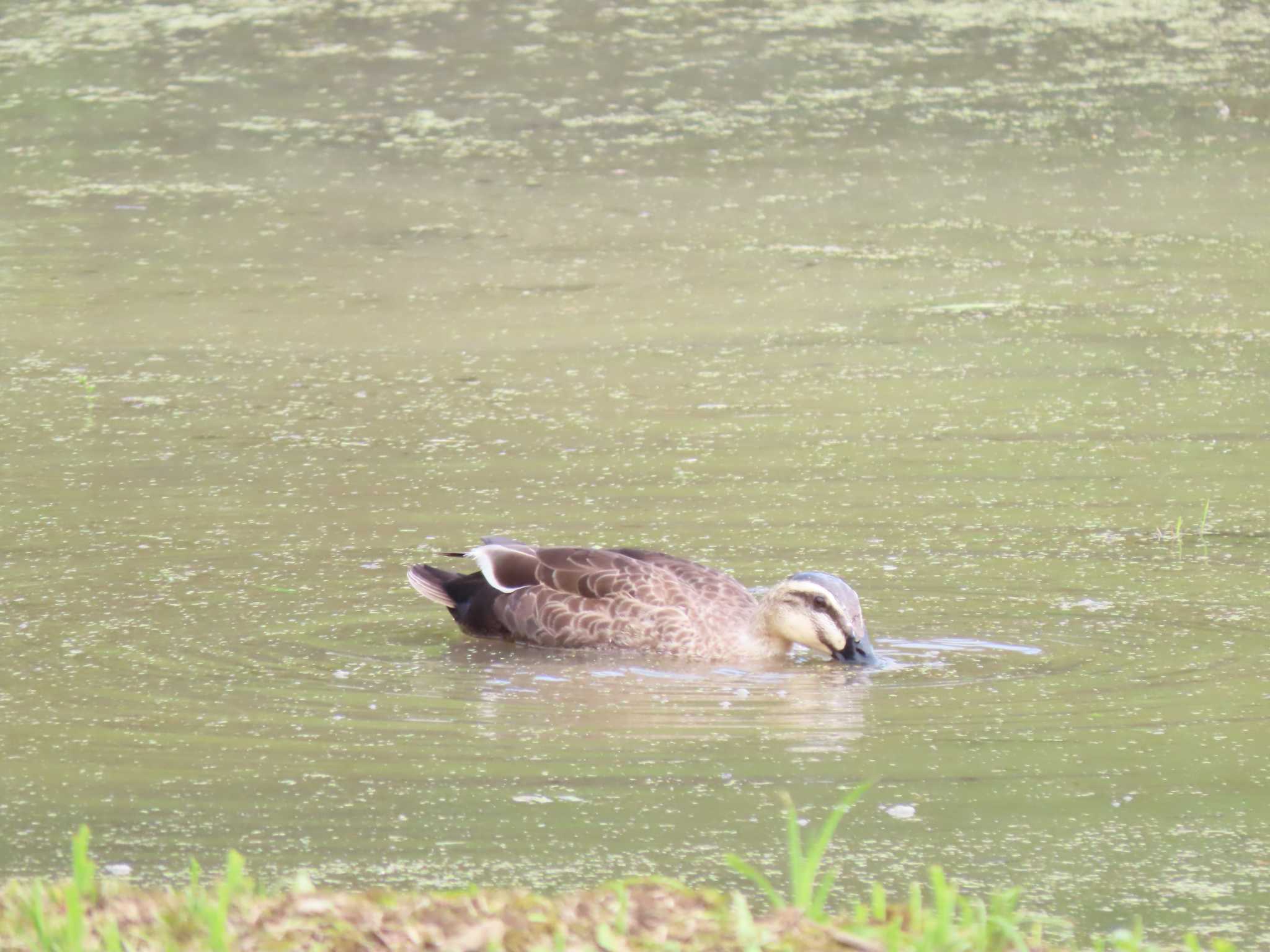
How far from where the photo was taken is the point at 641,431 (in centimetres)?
834

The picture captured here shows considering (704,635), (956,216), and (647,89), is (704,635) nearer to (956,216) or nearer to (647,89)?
(956,216)

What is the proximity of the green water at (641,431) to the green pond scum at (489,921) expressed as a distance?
0.61 meters

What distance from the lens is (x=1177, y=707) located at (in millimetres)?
5582

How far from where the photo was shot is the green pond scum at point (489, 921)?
3.53 metres

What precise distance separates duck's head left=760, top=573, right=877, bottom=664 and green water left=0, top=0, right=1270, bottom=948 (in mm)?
112

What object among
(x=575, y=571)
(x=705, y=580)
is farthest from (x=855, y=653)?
(x=575, y=571)

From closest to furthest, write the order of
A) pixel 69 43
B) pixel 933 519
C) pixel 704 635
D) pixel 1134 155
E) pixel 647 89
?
pixel 704 635, pixel 933 519, pixel 1134 155, pixel 647 89, pixel 69 43

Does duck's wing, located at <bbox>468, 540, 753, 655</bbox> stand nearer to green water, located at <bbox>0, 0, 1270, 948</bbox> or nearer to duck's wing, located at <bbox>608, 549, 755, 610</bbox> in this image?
duck's wing, located at <bbox>608, 549, 755, 610</bbox>

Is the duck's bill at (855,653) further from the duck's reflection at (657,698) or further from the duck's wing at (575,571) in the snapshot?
the duck's wing at (575,571)

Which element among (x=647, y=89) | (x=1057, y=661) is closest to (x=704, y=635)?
(x=1057, y=661)

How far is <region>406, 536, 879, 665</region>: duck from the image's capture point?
251 inches

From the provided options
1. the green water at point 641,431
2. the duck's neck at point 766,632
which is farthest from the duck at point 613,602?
the green water at point 641,431

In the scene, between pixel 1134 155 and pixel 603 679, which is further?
pixel 1134 155

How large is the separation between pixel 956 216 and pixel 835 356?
269 cm
